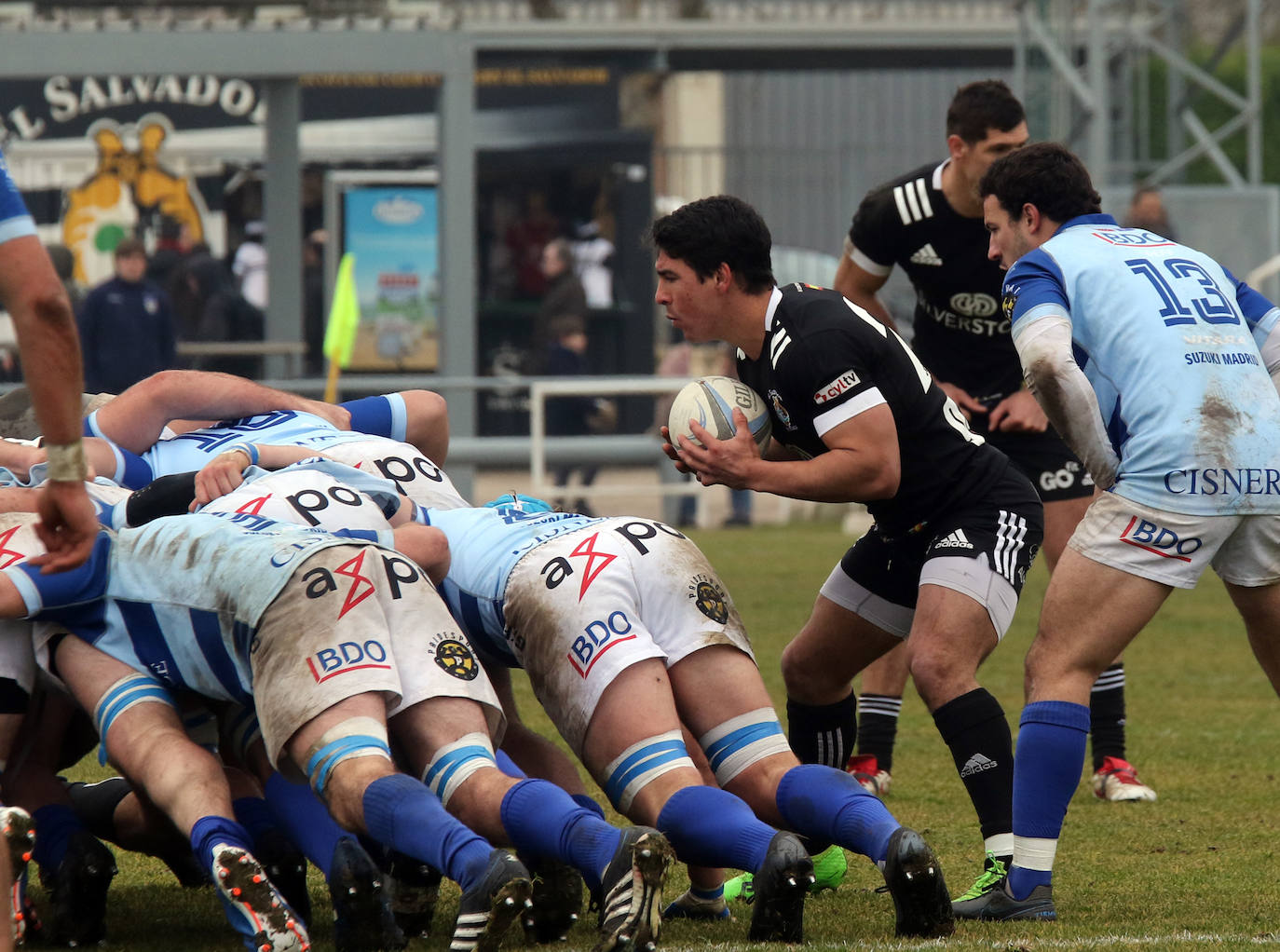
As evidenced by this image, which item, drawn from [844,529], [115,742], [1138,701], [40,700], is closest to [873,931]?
[115,742]

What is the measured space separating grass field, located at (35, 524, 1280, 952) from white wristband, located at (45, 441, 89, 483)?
1.29m

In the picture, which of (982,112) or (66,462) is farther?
(982,112)

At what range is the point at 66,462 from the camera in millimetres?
3748

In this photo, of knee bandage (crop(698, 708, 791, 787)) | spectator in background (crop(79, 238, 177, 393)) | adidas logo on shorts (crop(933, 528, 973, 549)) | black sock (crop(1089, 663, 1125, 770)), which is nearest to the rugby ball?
adidas logo on shorts (crop(933, 528, 973, 549))

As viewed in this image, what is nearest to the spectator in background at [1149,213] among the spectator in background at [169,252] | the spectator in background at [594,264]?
the spectator in background at [594,264]

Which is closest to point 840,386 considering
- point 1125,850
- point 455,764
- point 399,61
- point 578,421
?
point 455,764

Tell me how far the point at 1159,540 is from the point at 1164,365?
0.43m

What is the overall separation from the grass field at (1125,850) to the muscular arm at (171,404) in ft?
4.13

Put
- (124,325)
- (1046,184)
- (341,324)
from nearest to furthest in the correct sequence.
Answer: (1046,184)
(124,325)
(341,324)

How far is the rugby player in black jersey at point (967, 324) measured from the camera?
654cm

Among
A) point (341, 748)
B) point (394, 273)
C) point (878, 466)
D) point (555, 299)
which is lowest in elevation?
point (341, 748)

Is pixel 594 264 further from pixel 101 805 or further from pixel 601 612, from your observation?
pixel 601 612

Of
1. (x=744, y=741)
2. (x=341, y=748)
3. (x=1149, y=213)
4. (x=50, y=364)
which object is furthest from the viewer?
→ (x=1149, y=213)

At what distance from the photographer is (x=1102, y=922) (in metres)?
4.60
